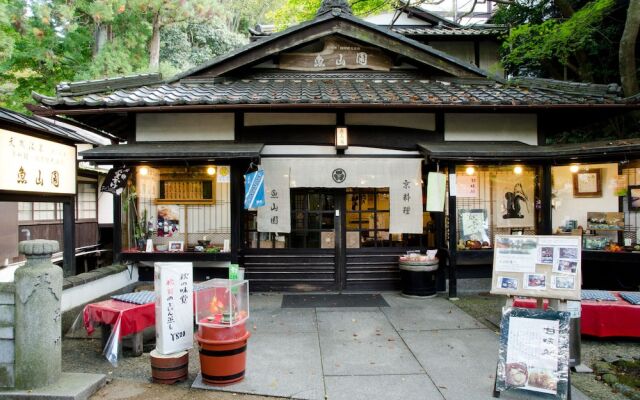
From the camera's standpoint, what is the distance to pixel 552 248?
474 cm

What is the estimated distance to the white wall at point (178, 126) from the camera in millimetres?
9328

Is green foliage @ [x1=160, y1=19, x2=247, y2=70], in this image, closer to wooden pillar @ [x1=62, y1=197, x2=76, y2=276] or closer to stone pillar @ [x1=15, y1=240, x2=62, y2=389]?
wooden pillar @ [x1=62, y1=197, x2=76, y2=276]

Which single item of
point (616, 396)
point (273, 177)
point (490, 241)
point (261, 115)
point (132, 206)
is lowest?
point (616, 396)

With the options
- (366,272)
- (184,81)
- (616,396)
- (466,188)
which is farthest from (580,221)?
(184,81)

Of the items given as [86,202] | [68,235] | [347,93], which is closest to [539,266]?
[347,93]

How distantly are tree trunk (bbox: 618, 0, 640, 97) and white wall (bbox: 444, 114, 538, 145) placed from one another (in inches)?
141

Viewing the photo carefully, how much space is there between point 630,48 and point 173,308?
12.6 metres

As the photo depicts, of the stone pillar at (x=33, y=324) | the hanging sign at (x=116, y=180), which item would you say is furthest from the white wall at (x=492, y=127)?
the stone pillar at (x=33, y=324)

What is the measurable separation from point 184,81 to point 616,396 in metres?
10.5

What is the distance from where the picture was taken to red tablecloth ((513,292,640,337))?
6.32 metres

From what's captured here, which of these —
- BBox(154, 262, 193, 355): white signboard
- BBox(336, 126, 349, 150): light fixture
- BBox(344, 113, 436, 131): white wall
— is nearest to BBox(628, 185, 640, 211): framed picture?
BBox(344, 113, 436, 131): white wall

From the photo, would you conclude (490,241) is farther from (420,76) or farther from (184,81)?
(184,81)

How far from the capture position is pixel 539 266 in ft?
15.7

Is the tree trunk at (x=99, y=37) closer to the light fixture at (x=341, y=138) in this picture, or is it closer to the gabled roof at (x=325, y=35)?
the gabled roof at (x=325, y=35)
